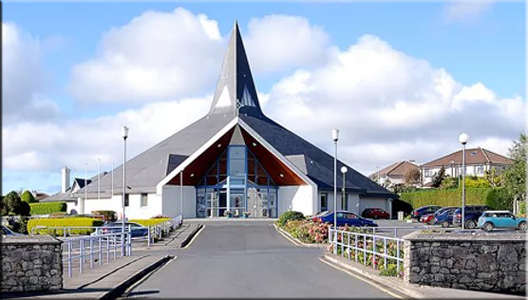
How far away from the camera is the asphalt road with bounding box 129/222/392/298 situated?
1333cm

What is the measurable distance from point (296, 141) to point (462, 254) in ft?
188

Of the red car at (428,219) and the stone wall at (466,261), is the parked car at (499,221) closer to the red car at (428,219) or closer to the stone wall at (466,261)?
the red car at (428,219)

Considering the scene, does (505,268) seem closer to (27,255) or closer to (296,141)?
(27,255)

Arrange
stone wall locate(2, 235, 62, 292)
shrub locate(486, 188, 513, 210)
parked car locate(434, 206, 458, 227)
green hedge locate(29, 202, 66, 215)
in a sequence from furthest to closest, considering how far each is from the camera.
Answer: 1. green hedge locate(29, 202, 66, 215)
2. shrub locate(486, 188, 513, 210)
3. parked car locate(434, 206, 458, 227)
4. stone wall locate(2, 235, 62, 292)

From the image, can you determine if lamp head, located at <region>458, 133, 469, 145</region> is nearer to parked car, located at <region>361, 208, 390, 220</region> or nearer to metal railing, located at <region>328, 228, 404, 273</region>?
metal railing, located at <region>328, 228, 404, 273</region>

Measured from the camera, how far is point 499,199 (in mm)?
55094

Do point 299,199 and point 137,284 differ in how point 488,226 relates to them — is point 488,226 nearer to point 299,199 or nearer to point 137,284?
point 299,199

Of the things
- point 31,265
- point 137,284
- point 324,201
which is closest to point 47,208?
point 324,201

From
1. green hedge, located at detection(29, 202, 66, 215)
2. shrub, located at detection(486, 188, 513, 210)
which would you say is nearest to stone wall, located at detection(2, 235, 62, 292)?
shrub, located at detection(486, 188, 513, 210)

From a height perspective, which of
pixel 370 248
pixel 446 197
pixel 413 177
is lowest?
pixel 370 248

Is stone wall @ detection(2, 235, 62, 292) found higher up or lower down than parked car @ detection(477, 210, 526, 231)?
higher up

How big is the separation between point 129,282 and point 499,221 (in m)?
30.0

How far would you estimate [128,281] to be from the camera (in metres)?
16.9

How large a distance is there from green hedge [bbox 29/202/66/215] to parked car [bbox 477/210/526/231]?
166ft
